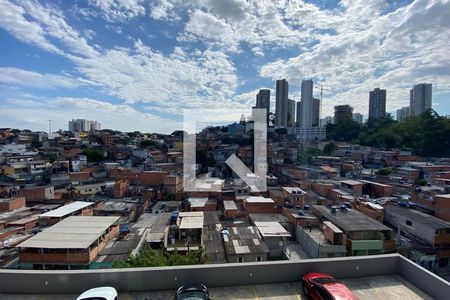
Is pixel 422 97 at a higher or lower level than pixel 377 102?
higher

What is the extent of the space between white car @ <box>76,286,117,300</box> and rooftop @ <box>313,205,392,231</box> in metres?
8.07

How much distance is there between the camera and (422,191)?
42.9 feet

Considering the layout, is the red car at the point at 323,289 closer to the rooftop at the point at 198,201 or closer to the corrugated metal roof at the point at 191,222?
the corrugated metal roof at the point at 191,222

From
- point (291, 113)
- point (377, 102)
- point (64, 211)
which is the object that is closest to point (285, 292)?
point (64, 211)

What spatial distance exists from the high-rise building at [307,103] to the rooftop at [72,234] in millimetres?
40943

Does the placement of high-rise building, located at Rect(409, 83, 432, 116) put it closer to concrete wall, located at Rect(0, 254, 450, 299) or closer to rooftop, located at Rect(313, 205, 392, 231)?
rooftop, located at Rect(313, 205, 392, 231)

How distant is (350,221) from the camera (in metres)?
9.05

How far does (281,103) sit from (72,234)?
46886 mm

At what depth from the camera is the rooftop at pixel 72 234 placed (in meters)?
7.50

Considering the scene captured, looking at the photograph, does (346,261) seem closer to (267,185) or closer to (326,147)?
(267,185)

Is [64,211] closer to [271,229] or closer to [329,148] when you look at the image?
[271,229]

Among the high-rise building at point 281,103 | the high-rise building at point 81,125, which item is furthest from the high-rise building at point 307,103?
the high-rise building at point 81,125

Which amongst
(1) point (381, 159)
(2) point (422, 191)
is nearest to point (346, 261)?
(2) point (422, 191)

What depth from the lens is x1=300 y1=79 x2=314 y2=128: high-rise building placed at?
4328 centimetres
